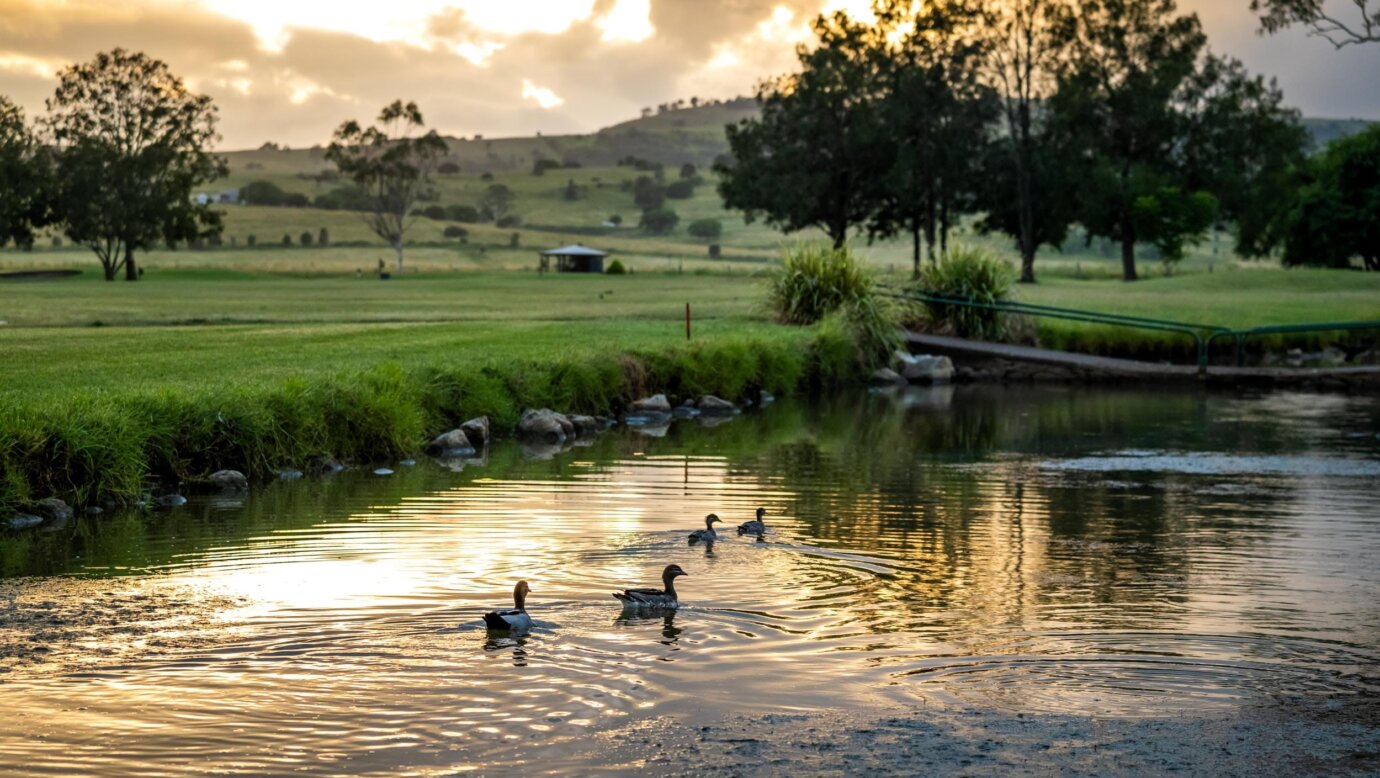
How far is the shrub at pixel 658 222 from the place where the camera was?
177625 mm

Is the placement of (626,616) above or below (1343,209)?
below

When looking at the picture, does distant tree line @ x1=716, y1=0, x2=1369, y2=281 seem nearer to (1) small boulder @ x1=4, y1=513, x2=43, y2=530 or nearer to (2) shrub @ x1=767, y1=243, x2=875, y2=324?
(2) shrub @ x1=767, y1=243, x2=875, y2=324

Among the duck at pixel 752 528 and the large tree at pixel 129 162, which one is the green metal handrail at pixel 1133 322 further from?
the large tree at pixel 129 162

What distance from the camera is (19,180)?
3469 inches

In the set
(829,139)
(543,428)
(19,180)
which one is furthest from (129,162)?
(543,428)

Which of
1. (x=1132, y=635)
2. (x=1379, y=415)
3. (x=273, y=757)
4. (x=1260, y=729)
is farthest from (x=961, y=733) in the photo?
(x=1379, y=415)

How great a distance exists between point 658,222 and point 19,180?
97335 mm

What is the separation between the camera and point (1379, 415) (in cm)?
2894

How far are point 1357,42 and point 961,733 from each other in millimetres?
46626

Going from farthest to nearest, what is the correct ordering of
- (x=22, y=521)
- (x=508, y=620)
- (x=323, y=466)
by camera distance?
(x=323, y=466) → (x=22, y=521) → (x=508, y=620)

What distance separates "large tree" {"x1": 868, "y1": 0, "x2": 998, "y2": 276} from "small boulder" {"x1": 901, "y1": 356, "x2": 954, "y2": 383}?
38147 mm

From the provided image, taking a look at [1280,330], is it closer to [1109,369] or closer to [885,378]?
[1109,369]

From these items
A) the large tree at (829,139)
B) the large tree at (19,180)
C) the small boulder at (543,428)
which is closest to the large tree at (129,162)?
the large tree at (19,180)

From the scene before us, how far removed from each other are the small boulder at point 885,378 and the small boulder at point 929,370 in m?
0.48
